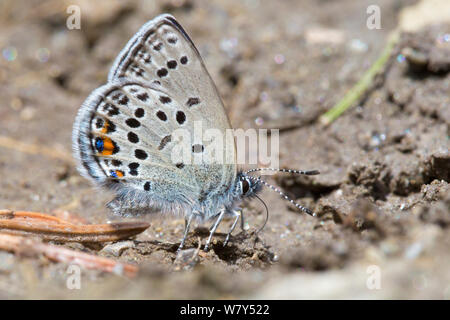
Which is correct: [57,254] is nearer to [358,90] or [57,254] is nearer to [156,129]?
[156,129]

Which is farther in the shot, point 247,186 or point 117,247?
point 247,186

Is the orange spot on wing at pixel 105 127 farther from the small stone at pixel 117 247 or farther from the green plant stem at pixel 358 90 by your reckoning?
the green plant stem at pixel 358 90

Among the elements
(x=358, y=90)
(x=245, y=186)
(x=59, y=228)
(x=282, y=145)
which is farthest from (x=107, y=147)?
(x=358, y=90)

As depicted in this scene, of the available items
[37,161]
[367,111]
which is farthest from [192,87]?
[37,161]

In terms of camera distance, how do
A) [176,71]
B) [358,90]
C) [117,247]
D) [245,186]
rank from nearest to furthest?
[117,247] < [176,71] < [245,186] < [358,90]

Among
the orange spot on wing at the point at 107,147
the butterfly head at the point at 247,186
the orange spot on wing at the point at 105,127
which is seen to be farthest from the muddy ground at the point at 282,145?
the orange spot on wing at the point at 105,127

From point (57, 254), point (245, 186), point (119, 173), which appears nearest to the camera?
point (57, 254)

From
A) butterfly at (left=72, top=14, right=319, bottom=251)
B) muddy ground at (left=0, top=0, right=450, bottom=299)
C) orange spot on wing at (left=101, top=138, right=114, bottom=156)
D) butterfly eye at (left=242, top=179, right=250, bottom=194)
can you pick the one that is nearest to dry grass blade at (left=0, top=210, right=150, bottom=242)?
muddy ground at (left=0, top=0, right=450, bottom=299)

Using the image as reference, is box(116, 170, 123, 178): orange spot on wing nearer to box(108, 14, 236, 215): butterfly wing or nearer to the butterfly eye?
box(108, 14, 236, 215): butterfly wing
